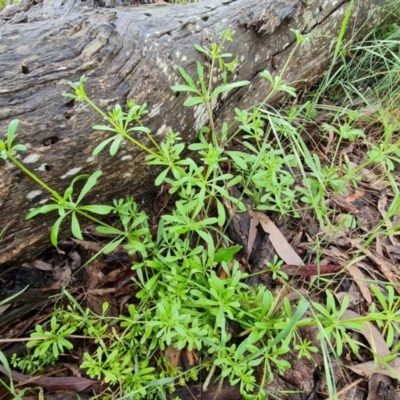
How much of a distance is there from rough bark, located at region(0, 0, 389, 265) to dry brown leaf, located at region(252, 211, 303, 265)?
513 mm

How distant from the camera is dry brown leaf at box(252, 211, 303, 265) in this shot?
1776mm

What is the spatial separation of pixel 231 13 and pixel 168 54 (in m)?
0.50

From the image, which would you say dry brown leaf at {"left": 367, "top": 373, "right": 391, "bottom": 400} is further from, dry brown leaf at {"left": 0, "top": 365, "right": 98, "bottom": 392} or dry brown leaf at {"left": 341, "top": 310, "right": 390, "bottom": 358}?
dry brown leaf at {"left": 0, "top": 365, "right": 98, "bottom": 392}

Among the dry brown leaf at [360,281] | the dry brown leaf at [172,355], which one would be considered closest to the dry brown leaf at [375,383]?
the dry brown leaf at [360,281]

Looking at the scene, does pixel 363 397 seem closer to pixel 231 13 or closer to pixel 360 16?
pixel 231 13

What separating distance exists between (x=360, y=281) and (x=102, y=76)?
1.39 meters

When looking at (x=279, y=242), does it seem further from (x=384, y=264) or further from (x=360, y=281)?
(x=384, y=264)

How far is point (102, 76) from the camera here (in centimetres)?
154

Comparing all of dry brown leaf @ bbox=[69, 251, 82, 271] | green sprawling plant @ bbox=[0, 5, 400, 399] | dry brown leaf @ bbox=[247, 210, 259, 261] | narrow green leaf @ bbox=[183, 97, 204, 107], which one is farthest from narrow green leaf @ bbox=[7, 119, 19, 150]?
dry brown leaf @ bbox=[247, 210, 259, 261]

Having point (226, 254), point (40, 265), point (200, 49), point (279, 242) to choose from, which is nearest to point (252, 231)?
point (279, 242)

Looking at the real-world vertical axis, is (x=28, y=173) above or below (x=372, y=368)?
above

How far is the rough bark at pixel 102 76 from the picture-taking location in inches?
56.9

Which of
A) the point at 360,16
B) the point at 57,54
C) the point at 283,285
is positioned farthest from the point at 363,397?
the point at 360,16

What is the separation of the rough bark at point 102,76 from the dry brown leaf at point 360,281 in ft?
3.05
